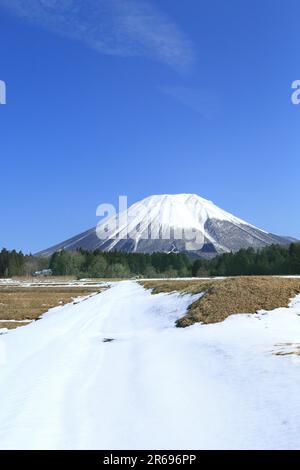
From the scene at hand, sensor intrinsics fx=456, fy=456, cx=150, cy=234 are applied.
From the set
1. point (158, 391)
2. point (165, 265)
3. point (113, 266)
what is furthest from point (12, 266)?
point (158, 391)

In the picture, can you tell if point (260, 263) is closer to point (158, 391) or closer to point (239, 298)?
point (239, 298)

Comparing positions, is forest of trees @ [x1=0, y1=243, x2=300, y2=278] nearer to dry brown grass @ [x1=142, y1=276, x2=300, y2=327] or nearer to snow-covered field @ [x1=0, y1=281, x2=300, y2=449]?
dry brown grass @ [x1=142, y1=276, x2=300, y2=327]

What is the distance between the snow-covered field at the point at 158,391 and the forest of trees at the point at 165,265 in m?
114

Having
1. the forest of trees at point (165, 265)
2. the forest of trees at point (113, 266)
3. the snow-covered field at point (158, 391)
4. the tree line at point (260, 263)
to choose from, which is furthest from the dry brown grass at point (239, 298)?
the forest of trees at point (113, 266)

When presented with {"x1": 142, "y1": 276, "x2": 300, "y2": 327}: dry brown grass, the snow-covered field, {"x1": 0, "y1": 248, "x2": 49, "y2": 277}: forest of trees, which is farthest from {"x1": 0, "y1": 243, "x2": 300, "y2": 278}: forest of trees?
the snow-covered field

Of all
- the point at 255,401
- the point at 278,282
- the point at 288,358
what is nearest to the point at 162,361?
the point at 288,358

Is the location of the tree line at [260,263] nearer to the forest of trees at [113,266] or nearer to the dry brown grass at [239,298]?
the forest of trees at [113,266]

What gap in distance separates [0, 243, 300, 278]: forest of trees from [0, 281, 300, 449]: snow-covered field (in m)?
114

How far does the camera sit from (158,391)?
35.1ft

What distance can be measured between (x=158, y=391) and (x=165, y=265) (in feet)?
603

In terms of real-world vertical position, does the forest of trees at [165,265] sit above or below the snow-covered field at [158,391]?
above

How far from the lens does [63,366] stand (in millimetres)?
13938

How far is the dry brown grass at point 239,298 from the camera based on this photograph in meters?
22.6

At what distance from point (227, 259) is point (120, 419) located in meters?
149
